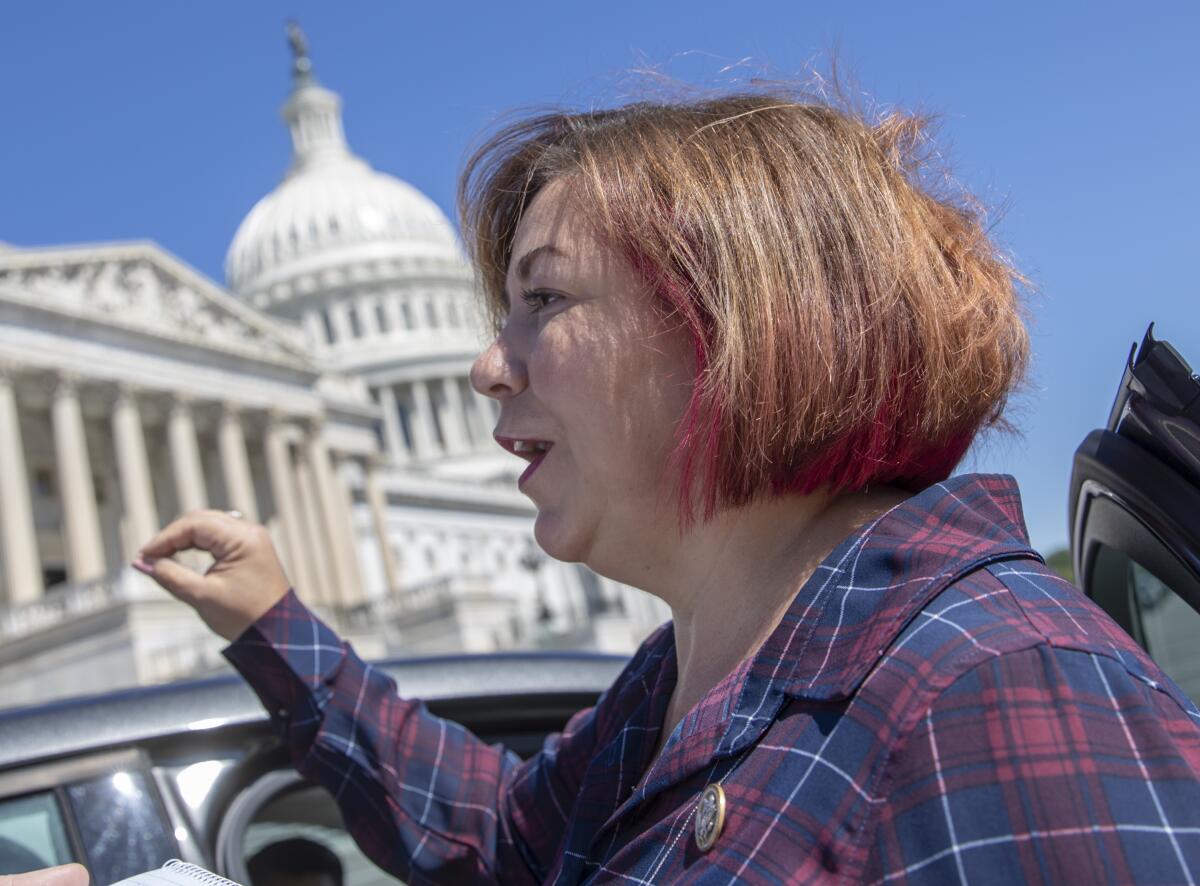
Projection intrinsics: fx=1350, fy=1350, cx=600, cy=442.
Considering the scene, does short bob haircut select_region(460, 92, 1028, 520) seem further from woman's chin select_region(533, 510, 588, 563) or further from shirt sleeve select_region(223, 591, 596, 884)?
shirt sleeve select_region(223, 591, 596, 884)

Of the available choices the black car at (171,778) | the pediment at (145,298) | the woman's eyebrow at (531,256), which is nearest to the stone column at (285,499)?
the pediment at (145,298)

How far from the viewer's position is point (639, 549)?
1.76 metres

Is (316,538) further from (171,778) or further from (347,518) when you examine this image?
(171,778)

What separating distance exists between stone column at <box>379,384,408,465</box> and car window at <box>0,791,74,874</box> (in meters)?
74.4

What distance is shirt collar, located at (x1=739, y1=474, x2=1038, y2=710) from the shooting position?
1.29 m

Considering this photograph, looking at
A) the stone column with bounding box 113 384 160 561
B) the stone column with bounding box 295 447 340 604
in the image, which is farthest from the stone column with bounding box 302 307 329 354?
the stone column with bounding box 113 384 160 561

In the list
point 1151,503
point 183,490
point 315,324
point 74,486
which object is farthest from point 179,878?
point 315,324

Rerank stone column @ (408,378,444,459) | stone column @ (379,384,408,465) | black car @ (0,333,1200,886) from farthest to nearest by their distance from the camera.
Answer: stone column @ (408,378,444,459)
stone column @ (379,384,408,465)
black car @ (0,333,1200,886)

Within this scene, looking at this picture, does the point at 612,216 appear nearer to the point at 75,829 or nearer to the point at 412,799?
the point at 412,799

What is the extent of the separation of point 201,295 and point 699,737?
129ft

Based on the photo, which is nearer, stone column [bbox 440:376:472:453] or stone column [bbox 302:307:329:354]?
stone column [bbox 440:376:472:453]

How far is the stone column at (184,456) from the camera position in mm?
35938

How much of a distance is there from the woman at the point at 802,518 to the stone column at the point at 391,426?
7494cm

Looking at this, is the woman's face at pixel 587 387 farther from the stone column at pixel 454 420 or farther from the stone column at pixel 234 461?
the stone column at pixel 454 420
